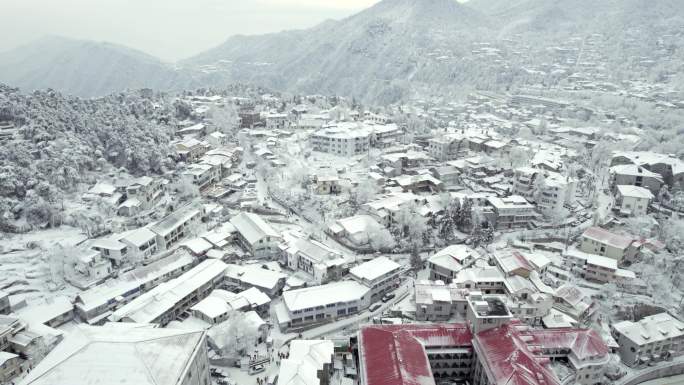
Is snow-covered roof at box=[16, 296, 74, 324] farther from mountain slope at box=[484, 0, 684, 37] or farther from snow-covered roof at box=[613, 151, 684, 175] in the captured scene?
mountain slope at box=[484, 0, 684, 37]

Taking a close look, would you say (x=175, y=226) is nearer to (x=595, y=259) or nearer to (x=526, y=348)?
(x=526, y=348)

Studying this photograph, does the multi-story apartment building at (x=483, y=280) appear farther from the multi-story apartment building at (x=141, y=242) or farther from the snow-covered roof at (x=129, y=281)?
the multi-story apartment building at (x=141, y=242)

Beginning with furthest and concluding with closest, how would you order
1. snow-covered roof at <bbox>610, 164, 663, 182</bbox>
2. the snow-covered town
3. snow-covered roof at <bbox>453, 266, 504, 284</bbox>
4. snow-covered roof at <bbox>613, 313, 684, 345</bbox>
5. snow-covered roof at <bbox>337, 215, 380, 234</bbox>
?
snow-covered roof at <bbox>610, 164, 663, 182</bbox>
snow-covered roof at <bbox>337, 215, 380, 234</bbox>
snow-covered roof at <bbox>453, 266, 504, 284</bbox>
snow-covered roof at <bbox>613, 313, 684, 345</bbox>
the snow-covered town

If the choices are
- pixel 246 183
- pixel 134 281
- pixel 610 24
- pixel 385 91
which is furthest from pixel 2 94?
pixel 610 24

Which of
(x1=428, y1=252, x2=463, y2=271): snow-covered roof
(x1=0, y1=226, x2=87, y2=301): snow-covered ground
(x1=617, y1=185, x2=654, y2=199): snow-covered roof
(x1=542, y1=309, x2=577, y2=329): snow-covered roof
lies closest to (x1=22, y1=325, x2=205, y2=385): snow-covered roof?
(x1=0, y1=226, x2=87, y2=301): snow-covered ground

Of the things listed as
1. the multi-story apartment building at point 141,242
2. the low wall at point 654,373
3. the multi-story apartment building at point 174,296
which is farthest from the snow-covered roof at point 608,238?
the multi-story apartment building at point 141,242

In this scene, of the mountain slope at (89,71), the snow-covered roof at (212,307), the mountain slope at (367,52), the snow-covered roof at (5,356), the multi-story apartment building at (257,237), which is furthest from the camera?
the mountain slope at (89,71)

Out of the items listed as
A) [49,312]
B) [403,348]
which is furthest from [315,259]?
[49,312]
